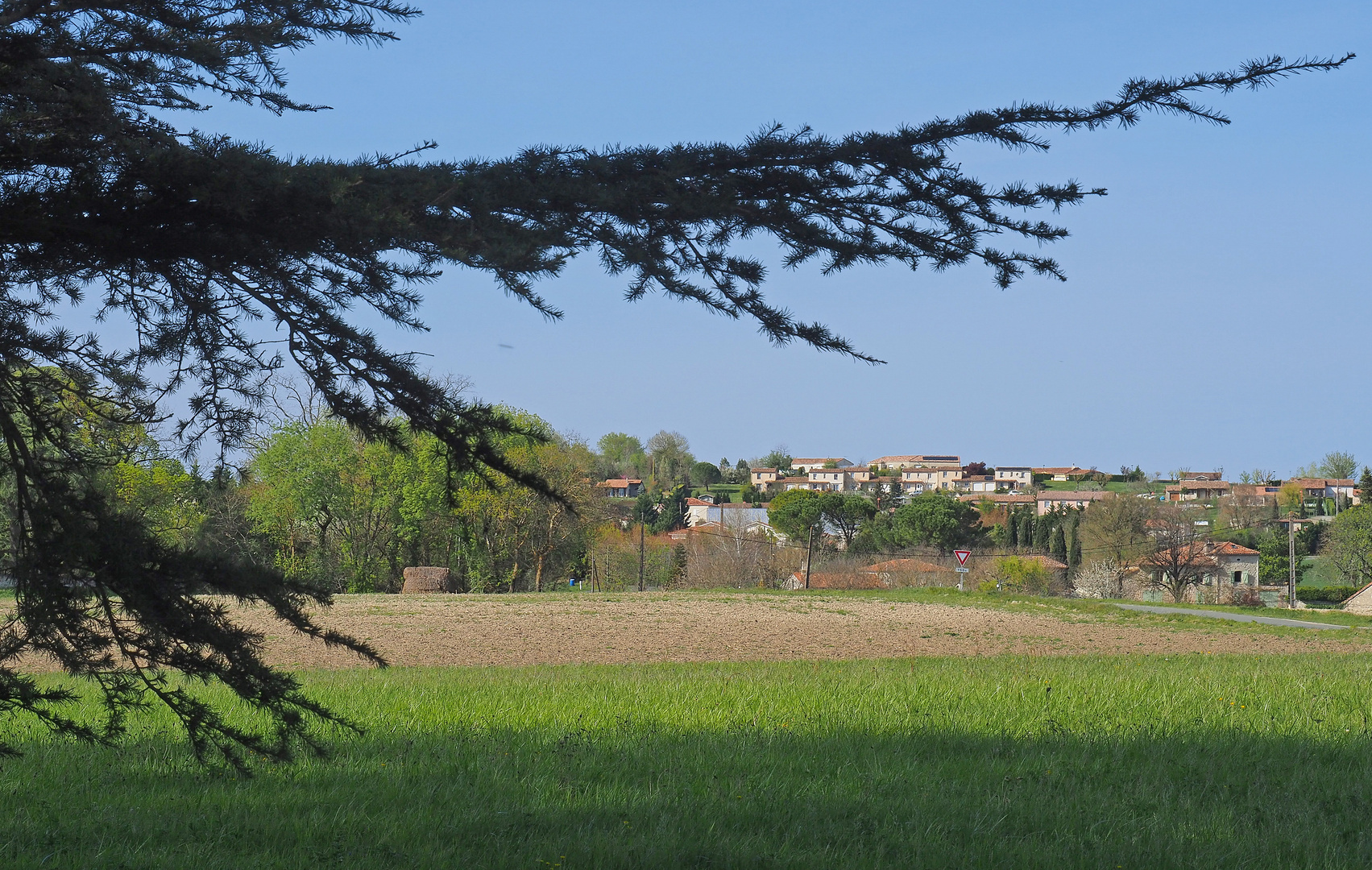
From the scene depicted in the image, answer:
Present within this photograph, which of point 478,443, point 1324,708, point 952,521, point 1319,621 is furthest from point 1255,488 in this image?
point 478,443

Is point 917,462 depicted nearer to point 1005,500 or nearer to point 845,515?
point 1005,500

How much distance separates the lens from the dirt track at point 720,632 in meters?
16.3

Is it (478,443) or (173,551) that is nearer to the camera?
(173,551)

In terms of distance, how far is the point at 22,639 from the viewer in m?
3.61

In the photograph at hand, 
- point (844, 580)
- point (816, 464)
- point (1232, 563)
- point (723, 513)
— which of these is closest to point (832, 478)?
point (816, 464)

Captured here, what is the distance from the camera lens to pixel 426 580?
119ft

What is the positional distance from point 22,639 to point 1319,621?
3615 cm

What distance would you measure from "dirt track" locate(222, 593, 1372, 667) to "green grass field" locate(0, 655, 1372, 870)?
7.56 metres

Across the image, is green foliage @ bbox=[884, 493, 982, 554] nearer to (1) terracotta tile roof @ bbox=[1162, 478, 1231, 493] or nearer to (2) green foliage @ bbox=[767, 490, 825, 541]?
(2) green foliage @ bbox=[767, 490, 825, 541]

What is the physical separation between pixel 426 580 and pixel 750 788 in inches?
1294

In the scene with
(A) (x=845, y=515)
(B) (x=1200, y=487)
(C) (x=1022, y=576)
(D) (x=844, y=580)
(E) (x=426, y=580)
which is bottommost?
(C) (x=1022, y=576)

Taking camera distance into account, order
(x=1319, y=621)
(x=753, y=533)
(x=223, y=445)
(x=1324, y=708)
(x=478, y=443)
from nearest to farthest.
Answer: (x=478, y=443) → (x=223, y=445) → (x=1324, y=708) → (x=1319, y=621) → (x=753, y=533)

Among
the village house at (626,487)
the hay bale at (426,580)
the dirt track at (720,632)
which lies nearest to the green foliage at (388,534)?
the hay bale at (426,580)

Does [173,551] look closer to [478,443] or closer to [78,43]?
[478,443]
